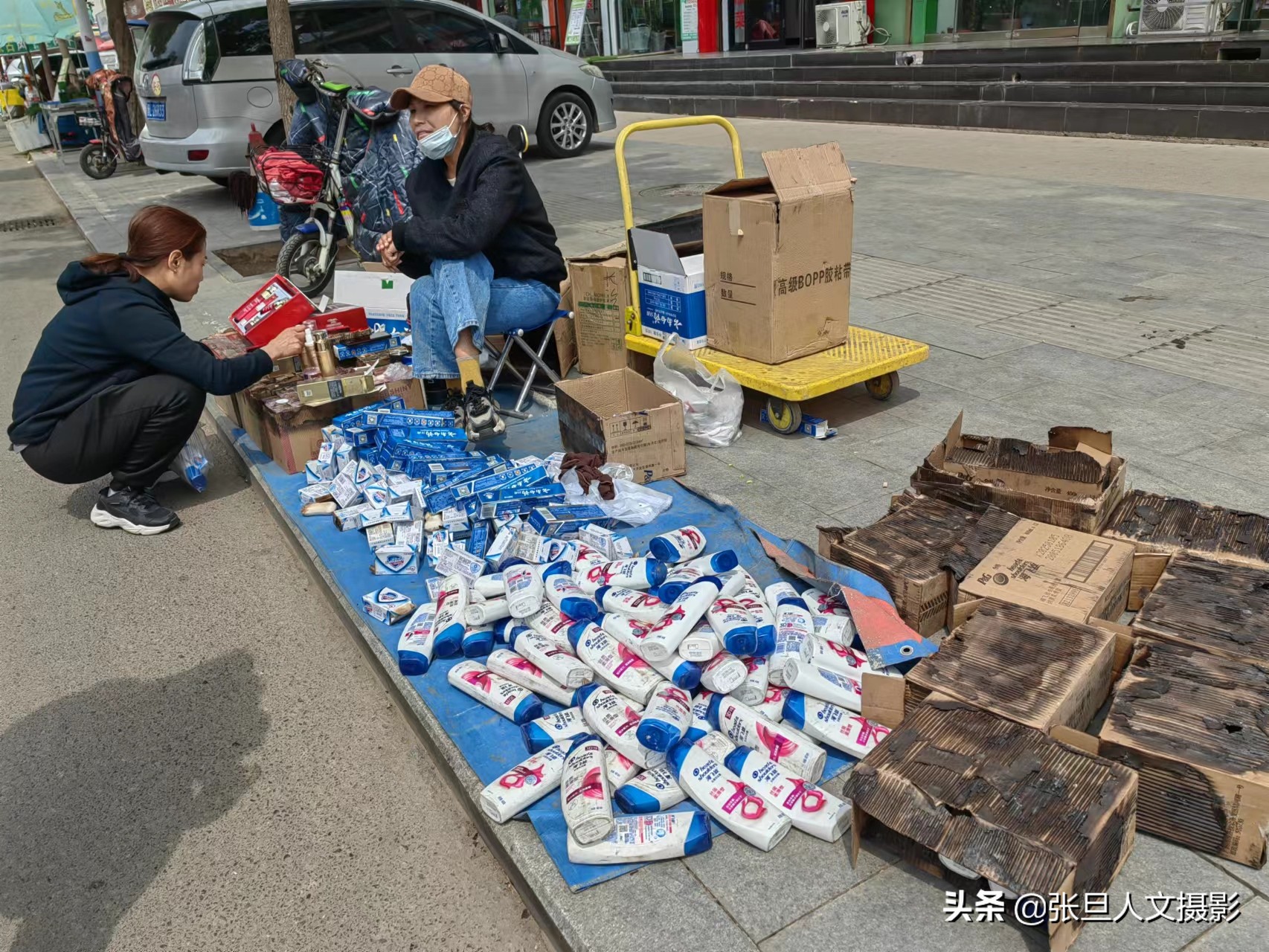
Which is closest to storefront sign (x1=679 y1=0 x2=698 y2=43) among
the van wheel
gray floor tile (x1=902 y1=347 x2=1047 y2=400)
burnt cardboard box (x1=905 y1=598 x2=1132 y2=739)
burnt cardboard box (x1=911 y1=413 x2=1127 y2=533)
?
the van wheel

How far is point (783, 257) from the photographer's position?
4.16m

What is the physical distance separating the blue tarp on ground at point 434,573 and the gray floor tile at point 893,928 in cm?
34

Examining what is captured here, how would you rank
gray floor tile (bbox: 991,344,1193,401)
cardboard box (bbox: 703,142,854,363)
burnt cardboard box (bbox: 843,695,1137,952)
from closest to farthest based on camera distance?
burnt cardboard box (bbox: 843,695,1137,952), cardboard box (bbox: 703,142,854,363), gray floor tile (bbox: 991,344,1193,401)

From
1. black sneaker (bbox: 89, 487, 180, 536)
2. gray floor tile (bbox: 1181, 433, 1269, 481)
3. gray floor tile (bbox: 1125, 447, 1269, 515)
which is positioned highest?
gray floor tile (bbox: 1181, 433, 1269, 481)

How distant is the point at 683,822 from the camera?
2264 mm

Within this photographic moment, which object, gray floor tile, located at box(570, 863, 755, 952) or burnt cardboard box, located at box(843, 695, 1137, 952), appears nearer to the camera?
burnt cardboard box, located at box(843, 695, 1137, 952)

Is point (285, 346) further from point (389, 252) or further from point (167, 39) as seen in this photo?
point (167, 39)

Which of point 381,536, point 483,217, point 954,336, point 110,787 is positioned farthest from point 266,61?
point 110,787

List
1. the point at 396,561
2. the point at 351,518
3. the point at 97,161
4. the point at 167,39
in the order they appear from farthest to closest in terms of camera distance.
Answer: the point at 97,161 < the point at 167,39 < the point at 351,518 < the point at 396,561

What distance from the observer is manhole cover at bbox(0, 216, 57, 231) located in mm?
→ 12805

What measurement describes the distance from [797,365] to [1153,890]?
272 centimetres

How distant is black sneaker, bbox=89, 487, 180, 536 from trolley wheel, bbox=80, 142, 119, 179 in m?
13.7

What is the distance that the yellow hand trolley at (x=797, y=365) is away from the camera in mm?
4230

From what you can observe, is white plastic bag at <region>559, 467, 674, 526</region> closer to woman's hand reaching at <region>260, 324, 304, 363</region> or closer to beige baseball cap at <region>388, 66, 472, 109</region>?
woman's hand reaching at <region>260, 324, 304, 363</region>
